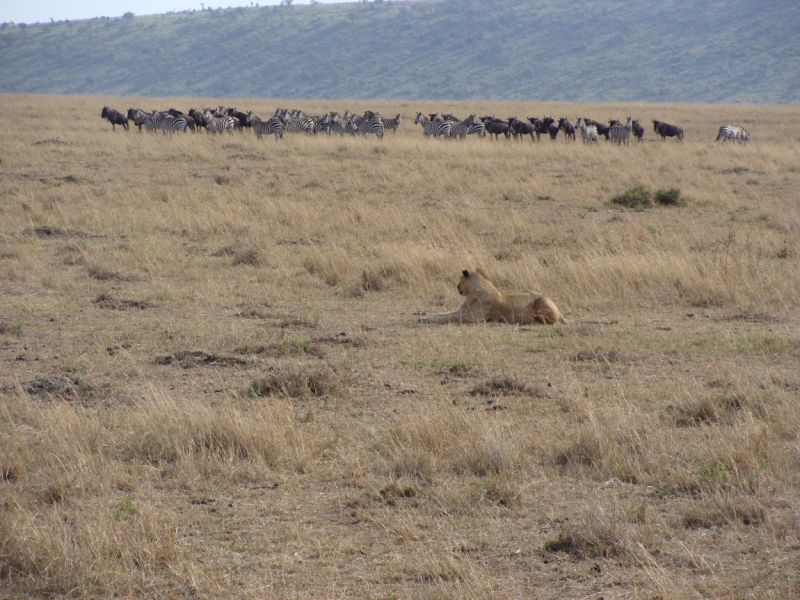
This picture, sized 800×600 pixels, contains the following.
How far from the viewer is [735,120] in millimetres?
42875

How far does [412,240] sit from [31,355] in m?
5.95

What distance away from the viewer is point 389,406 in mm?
5734

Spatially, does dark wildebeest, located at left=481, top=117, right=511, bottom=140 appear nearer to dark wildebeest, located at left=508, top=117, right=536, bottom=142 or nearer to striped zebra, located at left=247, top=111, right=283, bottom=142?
dark wildebeest, located at left=508, top=117, right=536, bottom=142

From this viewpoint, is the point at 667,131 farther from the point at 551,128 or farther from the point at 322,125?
the point at 322,125

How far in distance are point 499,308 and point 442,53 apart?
90993mm

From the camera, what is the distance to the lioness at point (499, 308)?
26.2ft

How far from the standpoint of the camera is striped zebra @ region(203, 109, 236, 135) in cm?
3114

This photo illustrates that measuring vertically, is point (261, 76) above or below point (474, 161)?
above

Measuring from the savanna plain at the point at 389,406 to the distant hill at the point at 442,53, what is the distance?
7174cm

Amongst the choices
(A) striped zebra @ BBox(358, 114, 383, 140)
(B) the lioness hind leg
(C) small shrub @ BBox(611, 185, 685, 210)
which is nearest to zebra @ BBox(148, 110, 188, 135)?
(A) striped zebra @ BBox(358, 114, 383, 140)

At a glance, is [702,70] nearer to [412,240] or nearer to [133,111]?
[133,111]

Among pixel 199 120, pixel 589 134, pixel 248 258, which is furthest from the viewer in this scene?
pixel 199 120

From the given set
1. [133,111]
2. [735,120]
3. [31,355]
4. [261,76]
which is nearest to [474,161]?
[31,355]

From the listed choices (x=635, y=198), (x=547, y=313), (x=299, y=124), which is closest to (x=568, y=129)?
(x=299, y=124)
